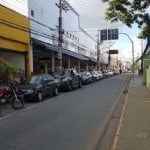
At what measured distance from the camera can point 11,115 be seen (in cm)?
1809

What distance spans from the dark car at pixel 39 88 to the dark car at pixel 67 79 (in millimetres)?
4906

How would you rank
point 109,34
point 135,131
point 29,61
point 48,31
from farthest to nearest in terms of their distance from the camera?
1. point 109,34
2. point 48,31
3. point 29,61
4. point 135,131

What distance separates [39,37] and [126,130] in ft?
108

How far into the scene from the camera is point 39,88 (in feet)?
84.6

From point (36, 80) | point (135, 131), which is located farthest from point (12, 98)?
point (135, 131)

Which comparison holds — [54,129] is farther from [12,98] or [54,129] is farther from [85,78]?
[85,78]

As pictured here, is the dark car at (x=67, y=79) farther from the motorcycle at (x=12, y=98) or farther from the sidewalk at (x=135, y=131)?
the sidewalk at (x=135, y=131)

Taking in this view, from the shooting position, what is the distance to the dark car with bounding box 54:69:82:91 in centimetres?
3456

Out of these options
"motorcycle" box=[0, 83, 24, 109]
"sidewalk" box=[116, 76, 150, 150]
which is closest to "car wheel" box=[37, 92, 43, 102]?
"motorcycle" box=[0, 83, 24, 109]

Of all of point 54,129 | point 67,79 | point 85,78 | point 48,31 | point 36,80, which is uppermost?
point 48,31

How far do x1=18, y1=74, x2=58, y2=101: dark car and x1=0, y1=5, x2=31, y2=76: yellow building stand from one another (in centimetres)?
673

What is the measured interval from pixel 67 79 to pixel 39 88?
30.6 ft

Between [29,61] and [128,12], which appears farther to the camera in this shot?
[29,61]

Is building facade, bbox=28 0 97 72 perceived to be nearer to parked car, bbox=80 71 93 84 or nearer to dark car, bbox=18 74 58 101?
A: parked car, bbox=80 71 93 84
